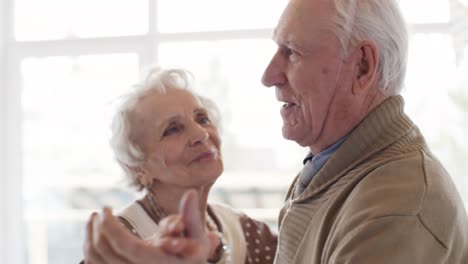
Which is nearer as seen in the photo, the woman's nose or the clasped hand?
the clasped hand

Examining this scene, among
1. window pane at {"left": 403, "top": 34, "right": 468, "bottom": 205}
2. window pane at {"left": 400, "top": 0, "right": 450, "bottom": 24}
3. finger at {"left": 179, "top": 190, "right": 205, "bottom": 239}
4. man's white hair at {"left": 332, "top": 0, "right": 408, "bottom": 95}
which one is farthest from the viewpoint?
window pane at {"left": 400, "top": 0, "right": 450, "bottom": 24}

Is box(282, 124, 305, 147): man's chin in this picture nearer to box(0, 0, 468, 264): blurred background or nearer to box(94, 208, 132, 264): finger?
box(94, 208, 132, 264): finger

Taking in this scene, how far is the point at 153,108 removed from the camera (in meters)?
2.07

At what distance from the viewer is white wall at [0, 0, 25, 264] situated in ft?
13.4

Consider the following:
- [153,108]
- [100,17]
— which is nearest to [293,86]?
[153,108]

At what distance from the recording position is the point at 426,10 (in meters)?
3.81

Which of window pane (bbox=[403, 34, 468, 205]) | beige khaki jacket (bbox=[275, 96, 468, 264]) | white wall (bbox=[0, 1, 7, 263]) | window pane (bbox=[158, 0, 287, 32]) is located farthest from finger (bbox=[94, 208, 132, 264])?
white wall (bbox=[0, 1, 7, 263])

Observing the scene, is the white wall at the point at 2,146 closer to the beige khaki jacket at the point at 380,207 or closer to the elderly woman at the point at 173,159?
the elderly woman at the point at 173,159

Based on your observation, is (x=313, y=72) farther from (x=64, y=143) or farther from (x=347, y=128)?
(x=64, y=143)

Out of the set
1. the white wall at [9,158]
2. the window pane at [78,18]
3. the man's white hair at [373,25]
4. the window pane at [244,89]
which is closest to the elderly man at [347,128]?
the man's white hair at [373,25]

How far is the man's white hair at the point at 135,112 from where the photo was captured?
2.10m

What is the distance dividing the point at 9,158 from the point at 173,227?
354 cm

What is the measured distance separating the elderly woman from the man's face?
664mm

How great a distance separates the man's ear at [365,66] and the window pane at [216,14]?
2620 mm
